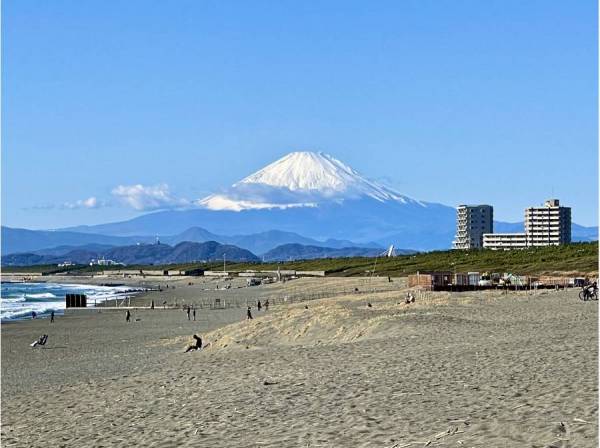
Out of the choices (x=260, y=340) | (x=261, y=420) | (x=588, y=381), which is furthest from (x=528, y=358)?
(x=260, y=340)

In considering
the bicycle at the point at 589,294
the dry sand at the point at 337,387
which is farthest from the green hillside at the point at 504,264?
the dry sand at the point at 337,387

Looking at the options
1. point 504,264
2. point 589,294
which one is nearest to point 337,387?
point 589,294

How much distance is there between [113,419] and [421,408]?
6172 millimetres

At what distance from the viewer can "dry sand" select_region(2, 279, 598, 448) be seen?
13.1 m

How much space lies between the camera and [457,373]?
17.8m

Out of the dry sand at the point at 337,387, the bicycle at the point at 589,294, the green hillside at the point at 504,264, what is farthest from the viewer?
the green hillside at the point at 504,264

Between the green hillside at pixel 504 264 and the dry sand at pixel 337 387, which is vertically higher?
the green hillside at pixel 504 264

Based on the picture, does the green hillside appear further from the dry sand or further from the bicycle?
the dry sand

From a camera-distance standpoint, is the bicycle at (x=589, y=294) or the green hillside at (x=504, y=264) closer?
the bicycle at (x=589, y=294)

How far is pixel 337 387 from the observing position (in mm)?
17469

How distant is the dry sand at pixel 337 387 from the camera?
13094mm

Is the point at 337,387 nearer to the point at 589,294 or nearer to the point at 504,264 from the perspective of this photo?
the point at 589,294

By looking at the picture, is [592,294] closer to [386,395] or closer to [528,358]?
[528,358]

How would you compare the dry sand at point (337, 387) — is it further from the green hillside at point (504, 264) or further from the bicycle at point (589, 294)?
the green hillside at point (504, 264)
